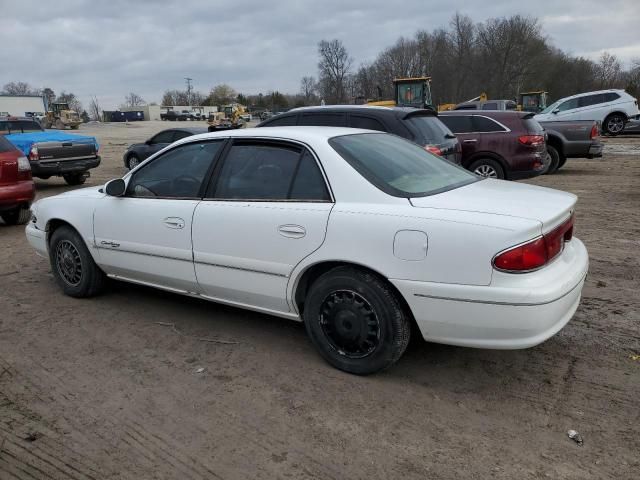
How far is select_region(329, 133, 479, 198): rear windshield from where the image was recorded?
135 inches

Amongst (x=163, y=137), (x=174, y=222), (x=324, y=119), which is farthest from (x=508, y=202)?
(x=163, y=137)

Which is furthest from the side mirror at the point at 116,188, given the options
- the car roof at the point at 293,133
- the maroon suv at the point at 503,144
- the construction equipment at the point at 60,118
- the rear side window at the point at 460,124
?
the construction equipment at the point at 60,118

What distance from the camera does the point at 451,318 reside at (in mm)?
3008

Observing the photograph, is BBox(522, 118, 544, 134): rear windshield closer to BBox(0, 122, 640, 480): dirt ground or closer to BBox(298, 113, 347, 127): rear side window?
BBox(298, 113, 347, 127): rear side window

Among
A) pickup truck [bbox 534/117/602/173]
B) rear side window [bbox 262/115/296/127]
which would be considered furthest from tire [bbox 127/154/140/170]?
pickup truck [bbox 534/117/602/173]

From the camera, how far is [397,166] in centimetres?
373

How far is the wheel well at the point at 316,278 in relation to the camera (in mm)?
3197

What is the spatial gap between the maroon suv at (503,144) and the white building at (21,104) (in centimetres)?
6963

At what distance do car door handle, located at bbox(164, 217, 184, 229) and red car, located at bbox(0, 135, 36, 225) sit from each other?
509 cm

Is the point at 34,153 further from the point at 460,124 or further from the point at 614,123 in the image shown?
the point at 614,123

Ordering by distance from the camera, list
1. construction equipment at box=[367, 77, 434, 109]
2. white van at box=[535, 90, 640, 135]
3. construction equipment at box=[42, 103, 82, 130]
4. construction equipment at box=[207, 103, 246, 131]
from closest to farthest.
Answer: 1. white van at box=[535, 90, 640, 135]
2. construction equipment at box=[367, 77, 434, 109]
3. construction equipment at box=[207, 103, 246, 131]
4. construction equipment at box=[42, 103, 82, 130]

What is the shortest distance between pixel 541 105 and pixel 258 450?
4208cm

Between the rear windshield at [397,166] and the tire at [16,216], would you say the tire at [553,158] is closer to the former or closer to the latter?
the rear windshield at [397,166]

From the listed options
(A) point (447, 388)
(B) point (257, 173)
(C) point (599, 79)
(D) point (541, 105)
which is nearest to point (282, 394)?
(A) point (447, 388)
